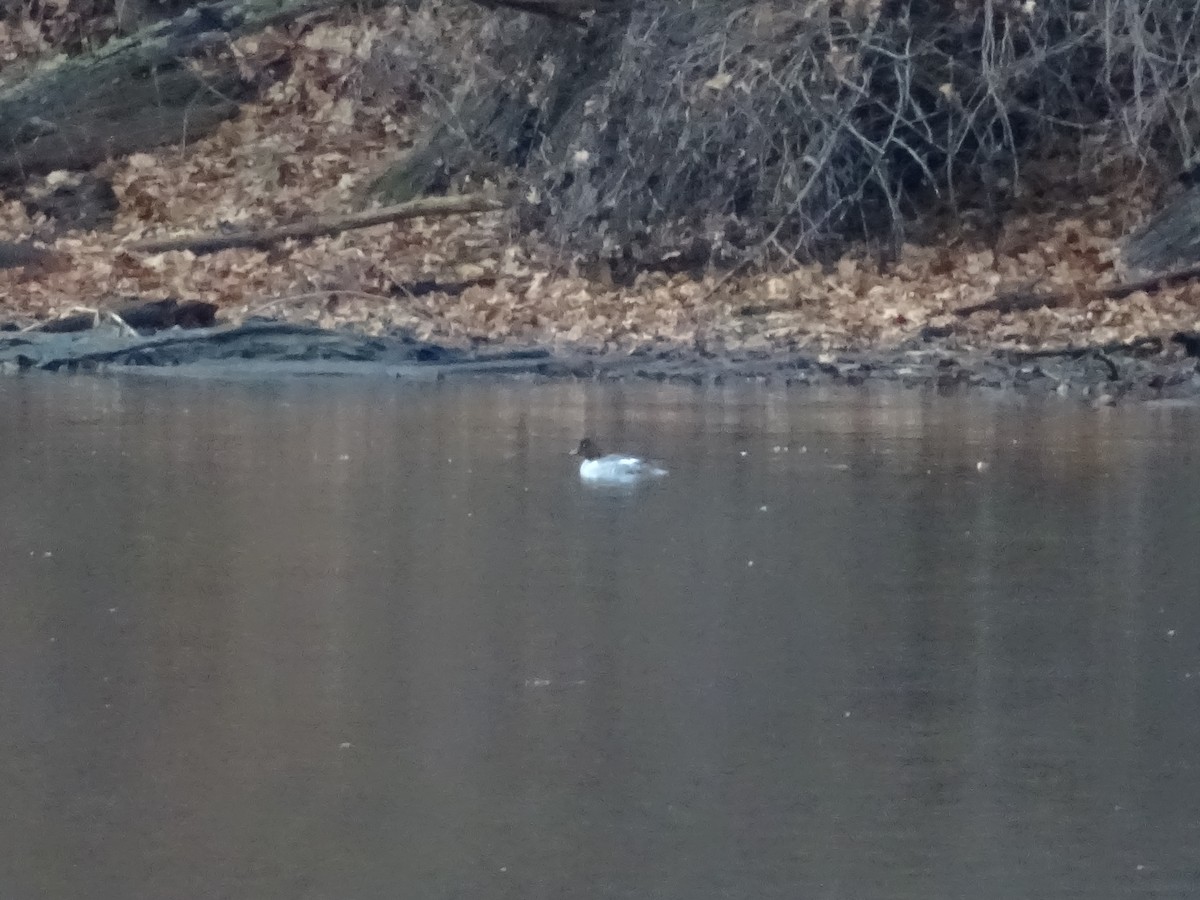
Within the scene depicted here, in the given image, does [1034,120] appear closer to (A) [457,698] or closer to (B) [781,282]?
(B) [781,282]

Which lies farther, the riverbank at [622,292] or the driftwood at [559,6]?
the driftwood at [559,6]

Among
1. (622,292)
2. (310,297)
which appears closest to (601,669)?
(622,292)

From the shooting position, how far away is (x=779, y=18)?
1268 cm

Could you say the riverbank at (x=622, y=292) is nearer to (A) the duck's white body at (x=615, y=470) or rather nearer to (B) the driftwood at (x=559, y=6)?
(B) the driftwood at (x=559, y=6)

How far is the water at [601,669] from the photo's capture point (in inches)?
140

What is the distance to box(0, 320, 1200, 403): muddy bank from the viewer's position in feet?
32.8

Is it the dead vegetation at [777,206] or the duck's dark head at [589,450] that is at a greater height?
the dead vegetation at [777,206]

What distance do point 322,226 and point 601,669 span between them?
10.3 metres

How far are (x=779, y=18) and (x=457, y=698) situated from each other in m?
8.92

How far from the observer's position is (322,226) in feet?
48.1

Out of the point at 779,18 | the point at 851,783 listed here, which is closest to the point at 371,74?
the point at 779,18

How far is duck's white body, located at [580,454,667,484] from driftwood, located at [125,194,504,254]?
7520mm

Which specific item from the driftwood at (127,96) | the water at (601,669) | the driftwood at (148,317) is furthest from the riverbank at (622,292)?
the water at (601,669)

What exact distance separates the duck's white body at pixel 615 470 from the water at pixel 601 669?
0.13 metres
